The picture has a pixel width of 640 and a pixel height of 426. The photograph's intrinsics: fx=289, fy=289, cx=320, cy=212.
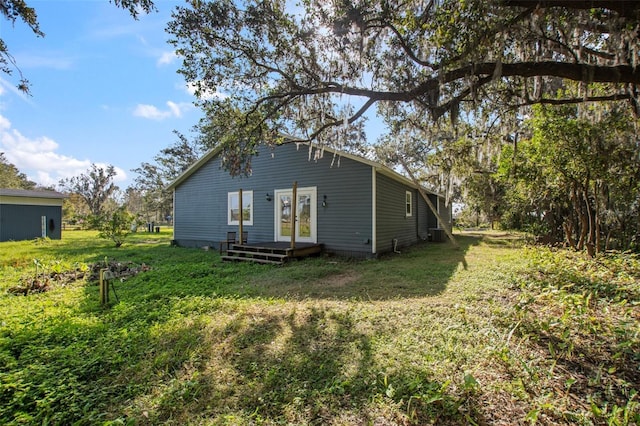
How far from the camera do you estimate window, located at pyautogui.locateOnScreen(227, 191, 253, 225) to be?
10.8 metres

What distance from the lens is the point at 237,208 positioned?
1100 cm

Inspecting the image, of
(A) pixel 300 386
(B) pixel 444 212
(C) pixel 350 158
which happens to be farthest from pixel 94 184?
(A) pixel 300 386

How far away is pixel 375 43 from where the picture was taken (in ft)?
17.7

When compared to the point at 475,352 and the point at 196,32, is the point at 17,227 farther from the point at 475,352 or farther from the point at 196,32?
the point at 475,352

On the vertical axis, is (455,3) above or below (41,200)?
above

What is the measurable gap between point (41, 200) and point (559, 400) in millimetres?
20401

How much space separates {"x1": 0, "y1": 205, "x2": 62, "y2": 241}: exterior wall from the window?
436 inches

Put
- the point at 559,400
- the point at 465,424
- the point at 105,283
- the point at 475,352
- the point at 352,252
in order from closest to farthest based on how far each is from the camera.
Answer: the point at 465,424
the point at 559,400
the point at 475,352
the point at 105,283
the point at 352,252

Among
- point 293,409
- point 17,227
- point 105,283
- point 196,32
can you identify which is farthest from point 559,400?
point 17,227

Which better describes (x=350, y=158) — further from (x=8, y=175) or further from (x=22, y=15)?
(x=8, y=175)

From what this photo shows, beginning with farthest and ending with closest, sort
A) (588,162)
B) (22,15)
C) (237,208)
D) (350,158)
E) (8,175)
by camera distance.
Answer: (8,175)
(237,208)
(350,158)
(588,162)
(22,15)

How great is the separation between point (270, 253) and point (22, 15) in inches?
256

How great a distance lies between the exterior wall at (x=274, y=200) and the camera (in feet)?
28.5

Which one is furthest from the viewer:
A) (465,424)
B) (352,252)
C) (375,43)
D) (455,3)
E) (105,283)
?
(352,252)
